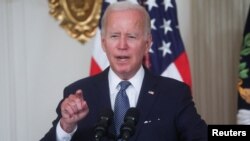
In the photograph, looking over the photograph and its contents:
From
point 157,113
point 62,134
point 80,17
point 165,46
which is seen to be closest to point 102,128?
point 62,134

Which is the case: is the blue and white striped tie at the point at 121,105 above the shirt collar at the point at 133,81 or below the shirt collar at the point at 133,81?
below

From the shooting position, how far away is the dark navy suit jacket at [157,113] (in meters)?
1.50

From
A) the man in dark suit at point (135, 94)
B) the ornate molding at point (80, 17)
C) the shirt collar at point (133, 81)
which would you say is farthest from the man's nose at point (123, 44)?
the ornate molding at point (80, 17)

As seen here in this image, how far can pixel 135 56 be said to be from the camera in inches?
63.4

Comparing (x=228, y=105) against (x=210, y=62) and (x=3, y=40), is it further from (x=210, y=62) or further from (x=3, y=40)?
(x=3, y=40)

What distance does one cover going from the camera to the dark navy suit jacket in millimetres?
1499

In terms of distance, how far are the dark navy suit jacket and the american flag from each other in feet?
3.70

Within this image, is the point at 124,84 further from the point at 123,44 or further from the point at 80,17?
the point at 80,17

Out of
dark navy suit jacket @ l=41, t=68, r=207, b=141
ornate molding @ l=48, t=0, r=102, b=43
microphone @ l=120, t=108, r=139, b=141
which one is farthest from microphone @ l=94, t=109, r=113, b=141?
ornate molding @ l=48, t=0, r=102, b=43

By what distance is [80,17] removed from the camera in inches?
127

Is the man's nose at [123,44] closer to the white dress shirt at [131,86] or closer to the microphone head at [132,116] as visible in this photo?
the white dress shirt at [131,86]

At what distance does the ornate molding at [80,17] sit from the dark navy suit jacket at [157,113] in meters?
1.56

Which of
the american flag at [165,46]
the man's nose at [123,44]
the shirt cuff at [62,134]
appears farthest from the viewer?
the american flag at [165,46]

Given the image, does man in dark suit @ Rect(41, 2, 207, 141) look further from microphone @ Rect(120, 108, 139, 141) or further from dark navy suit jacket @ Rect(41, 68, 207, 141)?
microphone @ Rect(120, 108, 139, 141)
